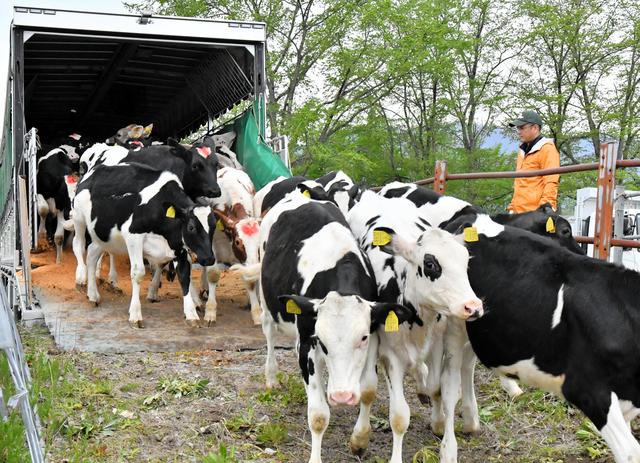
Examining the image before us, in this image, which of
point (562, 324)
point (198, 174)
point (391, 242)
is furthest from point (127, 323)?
point (562, 324)

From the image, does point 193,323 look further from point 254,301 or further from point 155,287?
point 155,287

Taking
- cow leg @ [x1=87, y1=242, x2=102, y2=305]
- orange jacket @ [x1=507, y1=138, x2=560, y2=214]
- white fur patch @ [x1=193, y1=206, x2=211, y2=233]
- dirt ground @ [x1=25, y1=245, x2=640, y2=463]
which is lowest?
dirt ground @ [x1=25, y1=245, x2=640, y2=463]

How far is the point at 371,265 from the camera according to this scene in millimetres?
5008

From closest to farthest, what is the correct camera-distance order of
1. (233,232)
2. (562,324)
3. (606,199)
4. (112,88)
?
(562,324)
(606,199)
(233,232)
(112,88)

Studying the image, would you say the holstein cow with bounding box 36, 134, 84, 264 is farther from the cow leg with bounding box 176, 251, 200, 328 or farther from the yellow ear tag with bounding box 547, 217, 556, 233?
the yellow ear tag with bounding box 547, 217, 556, 233

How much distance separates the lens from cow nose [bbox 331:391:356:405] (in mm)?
3828

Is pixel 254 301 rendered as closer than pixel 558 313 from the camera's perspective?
No

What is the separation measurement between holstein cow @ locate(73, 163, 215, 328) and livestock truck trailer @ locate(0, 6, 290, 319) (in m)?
0.91

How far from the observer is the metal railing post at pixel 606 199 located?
571 cm

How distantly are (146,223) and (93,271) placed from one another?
3.91 feet

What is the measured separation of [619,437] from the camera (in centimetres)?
355

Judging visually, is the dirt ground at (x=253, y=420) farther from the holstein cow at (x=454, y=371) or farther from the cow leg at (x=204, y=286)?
the cow leg at (x=204, y=286)

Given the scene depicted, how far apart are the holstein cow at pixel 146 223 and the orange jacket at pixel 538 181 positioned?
3758mm

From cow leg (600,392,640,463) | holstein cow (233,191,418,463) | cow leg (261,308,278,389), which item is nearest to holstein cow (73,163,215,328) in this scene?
cow leg (261,308,278,389)
